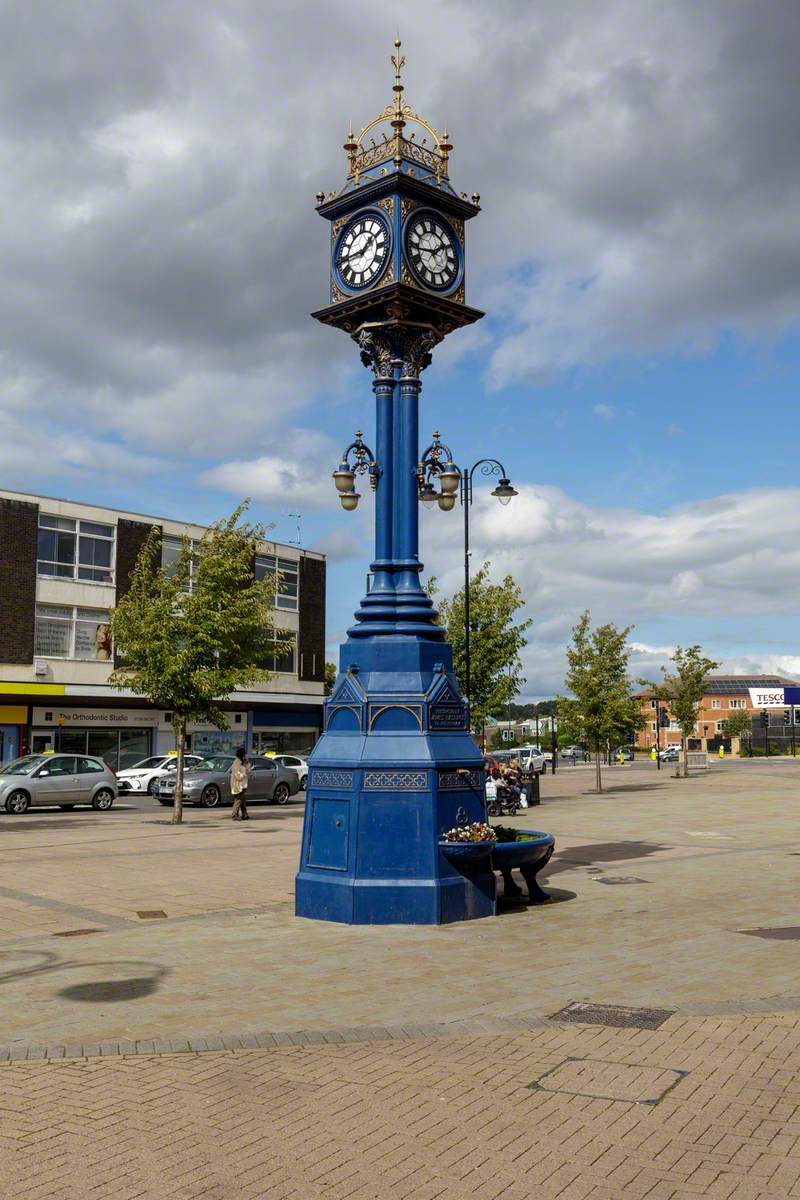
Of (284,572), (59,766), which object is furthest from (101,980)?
(284,572)

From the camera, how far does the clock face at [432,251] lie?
12.0 meters

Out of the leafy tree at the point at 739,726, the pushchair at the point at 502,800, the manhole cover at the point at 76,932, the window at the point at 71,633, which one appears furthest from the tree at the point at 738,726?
the manhole cover at the point at 76,932

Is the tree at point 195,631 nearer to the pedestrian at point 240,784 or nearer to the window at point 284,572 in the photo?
the pedestrian at point 240,784

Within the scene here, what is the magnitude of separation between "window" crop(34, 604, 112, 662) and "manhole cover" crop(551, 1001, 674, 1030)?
117 ft

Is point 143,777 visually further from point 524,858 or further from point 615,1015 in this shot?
point 615,1015

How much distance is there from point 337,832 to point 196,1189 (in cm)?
635

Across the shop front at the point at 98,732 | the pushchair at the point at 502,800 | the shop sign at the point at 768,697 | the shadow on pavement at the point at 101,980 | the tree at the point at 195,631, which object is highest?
the shop sign at the point at 768,697

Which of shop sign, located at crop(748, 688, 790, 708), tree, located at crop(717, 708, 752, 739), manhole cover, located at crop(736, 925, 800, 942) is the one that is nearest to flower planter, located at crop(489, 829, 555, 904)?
manhole cover, located at crop(736, 925, 800, 942)

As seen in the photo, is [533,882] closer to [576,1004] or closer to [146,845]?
[576,1004]

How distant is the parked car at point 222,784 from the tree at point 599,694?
1056 centimetres

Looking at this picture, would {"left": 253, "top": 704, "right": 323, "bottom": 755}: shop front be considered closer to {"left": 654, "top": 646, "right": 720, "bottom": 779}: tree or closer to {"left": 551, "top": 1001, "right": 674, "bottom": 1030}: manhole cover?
{"left": 654, "top": 646, "right": 720, "bottom": 779}: tree

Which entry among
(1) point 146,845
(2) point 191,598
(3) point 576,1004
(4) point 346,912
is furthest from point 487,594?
(3) point 576,1004

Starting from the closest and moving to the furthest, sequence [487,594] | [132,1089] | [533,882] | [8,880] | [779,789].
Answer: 1. [132,1089]
2. [533,882]
3. [8,880]
4. [487,594]
5. [779,789]

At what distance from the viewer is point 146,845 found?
1889 cm
